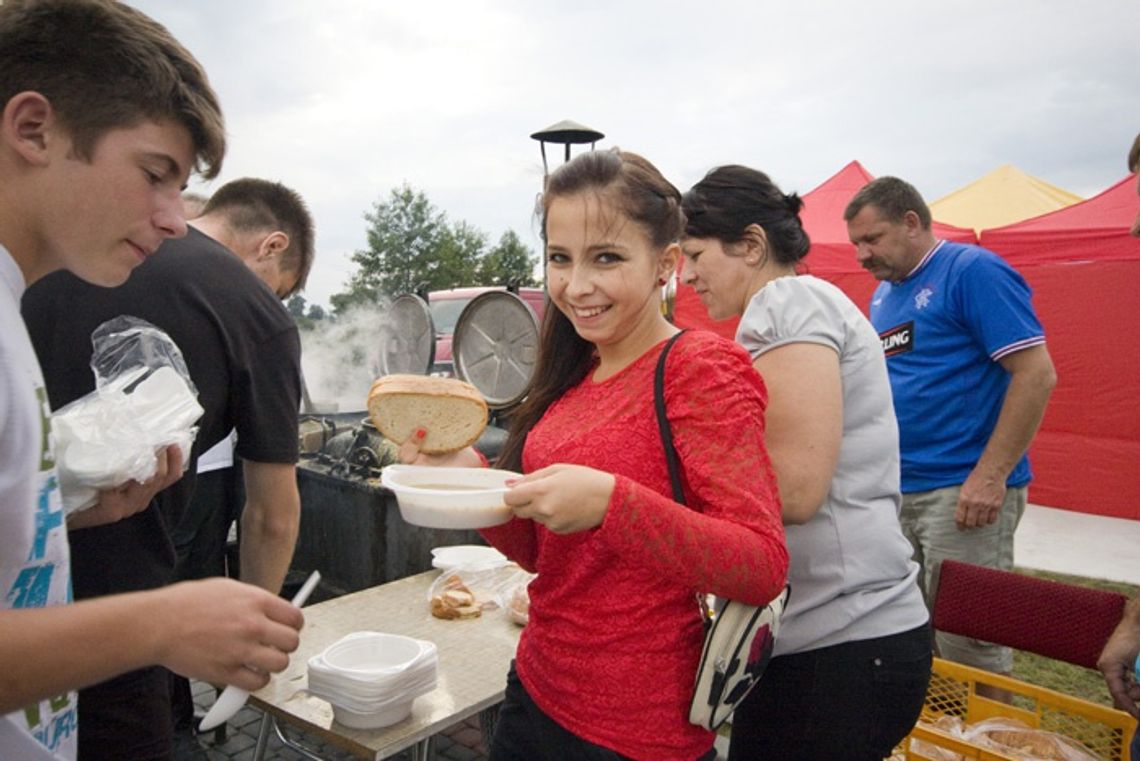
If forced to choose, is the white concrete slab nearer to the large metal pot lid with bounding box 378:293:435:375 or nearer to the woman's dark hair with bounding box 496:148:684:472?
the large metal pot lid with bounding box 378:293:435:375

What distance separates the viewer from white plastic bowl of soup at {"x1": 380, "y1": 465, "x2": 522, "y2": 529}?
50.8 inches

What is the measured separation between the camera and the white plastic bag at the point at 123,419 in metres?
1.15

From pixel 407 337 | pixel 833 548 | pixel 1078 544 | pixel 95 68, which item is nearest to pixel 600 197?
pixel 95 68

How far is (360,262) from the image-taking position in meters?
41.0

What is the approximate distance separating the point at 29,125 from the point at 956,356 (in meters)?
3.61

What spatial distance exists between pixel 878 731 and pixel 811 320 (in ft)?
3.16

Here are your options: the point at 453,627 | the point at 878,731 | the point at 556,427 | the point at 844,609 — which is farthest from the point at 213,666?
the point at 453,627

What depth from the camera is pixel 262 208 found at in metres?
2.89

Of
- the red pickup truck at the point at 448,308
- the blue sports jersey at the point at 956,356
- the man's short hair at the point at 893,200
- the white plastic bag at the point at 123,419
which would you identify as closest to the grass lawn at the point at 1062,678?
the blue sports jersey at the point at 956,356

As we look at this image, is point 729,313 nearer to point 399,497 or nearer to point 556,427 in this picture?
point 556,427

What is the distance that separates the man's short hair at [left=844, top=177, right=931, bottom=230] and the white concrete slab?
12.3 ft

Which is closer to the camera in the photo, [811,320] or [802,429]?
[802,429]

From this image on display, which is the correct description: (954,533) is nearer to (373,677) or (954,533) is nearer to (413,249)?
(373,677)

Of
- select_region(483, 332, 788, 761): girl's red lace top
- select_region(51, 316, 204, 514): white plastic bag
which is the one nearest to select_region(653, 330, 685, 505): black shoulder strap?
select_region(483, 332, 788, 761): girl's red lace top
